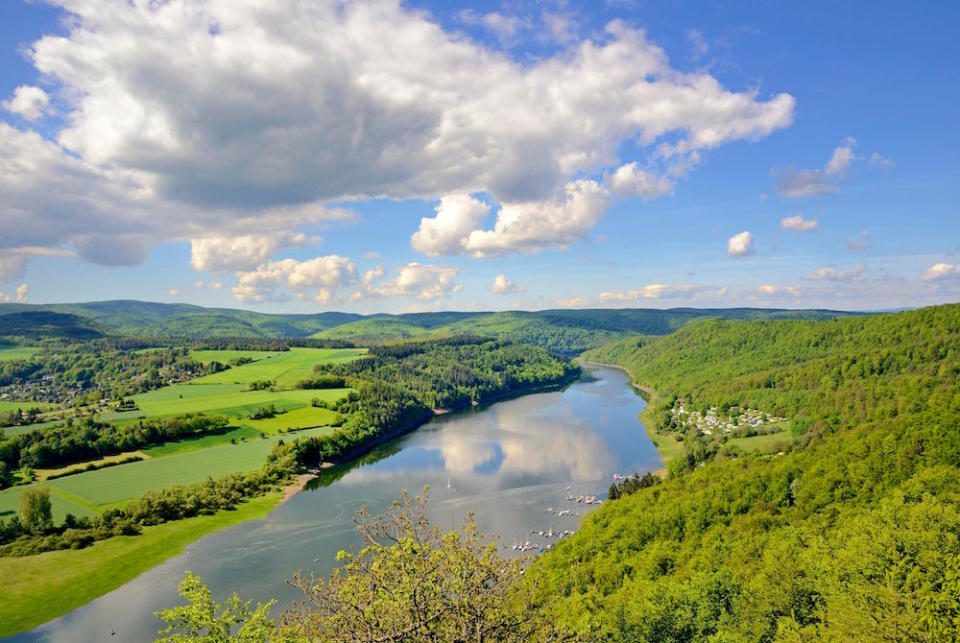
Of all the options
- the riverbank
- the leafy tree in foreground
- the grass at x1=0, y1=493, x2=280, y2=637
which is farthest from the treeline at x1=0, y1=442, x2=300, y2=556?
the riverbank

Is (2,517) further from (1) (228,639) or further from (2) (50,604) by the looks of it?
(1) (228,639)

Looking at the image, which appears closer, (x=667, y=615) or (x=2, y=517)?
(x=667, y=615)

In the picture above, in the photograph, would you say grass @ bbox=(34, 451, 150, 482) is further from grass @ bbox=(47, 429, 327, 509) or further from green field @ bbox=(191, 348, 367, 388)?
green field @ bbox=(191, 348, 367, 388)

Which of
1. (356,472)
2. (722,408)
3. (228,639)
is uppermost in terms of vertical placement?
(228,639)

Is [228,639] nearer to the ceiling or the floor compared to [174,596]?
nearer to the ceiling

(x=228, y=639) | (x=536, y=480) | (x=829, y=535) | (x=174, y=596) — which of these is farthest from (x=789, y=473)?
(x=174, y=596)

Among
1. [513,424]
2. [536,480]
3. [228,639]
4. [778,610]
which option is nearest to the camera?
[228,639]
